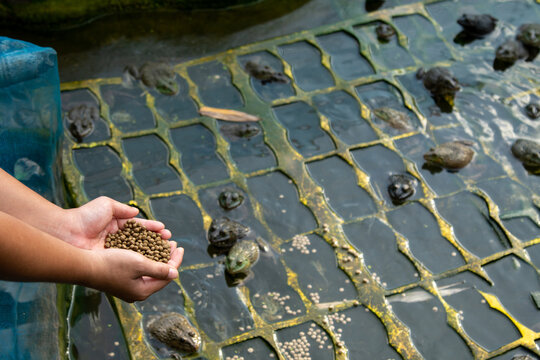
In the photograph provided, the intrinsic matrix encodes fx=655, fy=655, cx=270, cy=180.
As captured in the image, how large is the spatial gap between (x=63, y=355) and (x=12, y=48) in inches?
73.6

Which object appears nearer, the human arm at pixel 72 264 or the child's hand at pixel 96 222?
the human arm at pixel 72 264

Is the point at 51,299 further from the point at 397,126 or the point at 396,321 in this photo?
the point at 397,126

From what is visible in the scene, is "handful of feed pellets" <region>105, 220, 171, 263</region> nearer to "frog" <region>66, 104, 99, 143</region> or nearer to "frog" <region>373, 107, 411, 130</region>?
"frog" <region>66, 104, 99, 143</region>

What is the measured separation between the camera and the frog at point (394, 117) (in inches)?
211

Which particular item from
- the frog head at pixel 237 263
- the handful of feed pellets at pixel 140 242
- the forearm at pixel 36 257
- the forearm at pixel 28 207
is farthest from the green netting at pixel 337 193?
the forearm at pixel 36 257

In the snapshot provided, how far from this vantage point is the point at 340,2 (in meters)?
6.39

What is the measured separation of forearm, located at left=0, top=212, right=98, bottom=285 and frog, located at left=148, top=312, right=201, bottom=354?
3.09 ft

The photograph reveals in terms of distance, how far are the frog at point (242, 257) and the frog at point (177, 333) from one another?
18.6 inches

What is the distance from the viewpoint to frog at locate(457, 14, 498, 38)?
20.0ft

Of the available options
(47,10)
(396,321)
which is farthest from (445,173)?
(47,10)

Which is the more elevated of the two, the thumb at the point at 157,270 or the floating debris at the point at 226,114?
the thumb at the point at 157,270

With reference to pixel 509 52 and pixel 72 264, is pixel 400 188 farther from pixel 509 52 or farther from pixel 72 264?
pixel 72 264

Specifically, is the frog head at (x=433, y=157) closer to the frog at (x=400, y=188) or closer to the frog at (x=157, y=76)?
the frog at (x=400, y=188)

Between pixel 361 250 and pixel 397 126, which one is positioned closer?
pixel 361 250
